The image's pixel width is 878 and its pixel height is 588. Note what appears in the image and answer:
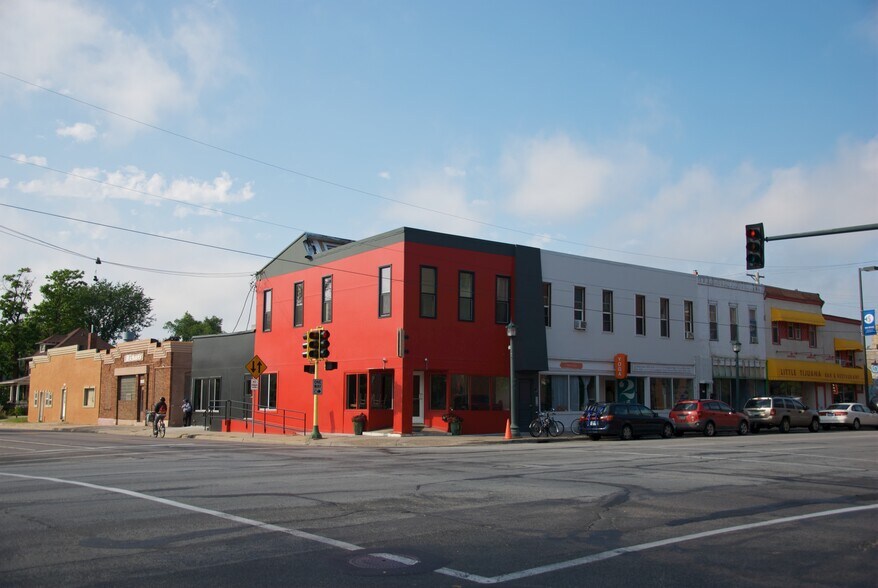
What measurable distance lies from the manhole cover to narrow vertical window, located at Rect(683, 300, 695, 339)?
37531 mm

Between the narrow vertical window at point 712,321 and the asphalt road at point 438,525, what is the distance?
27892 mm

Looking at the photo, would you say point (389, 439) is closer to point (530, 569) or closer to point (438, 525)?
point (438, 525)

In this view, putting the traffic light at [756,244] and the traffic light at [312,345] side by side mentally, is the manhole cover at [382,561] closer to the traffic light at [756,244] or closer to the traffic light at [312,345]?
the traffic light at [756,244]

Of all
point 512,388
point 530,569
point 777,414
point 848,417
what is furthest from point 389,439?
point 848,417

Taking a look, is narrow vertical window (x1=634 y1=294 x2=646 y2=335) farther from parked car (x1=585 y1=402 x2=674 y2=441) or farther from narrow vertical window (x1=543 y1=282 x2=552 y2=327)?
parked car (x1=585 y1=402 x2=674 y2=441)

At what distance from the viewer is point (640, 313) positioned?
40.3 metres

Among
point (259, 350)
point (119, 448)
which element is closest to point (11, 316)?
point (259, 350)

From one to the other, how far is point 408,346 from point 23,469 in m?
15.9

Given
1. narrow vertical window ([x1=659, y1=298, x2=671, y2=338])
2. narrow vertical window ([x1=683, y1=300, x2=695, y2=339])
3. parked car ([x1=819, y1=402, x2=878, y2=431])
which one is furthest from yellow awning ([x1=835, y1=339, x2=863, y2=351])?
narrow vertical window ([x1=659, y1=298, x2=671, y2=338])

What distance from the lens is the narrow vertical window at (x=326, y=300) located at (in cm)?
3559

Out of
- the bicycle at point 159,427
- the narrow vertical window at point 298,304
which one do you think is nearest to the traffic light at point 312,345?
the narrow vertical window at point 298,304

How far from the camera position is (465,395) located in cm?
3234

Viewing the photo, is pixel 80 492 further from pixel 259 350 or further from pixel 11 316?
pixel 11 316

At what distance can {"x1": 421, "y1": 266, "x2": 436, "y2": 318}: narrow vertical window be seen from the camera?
31.7 metres
